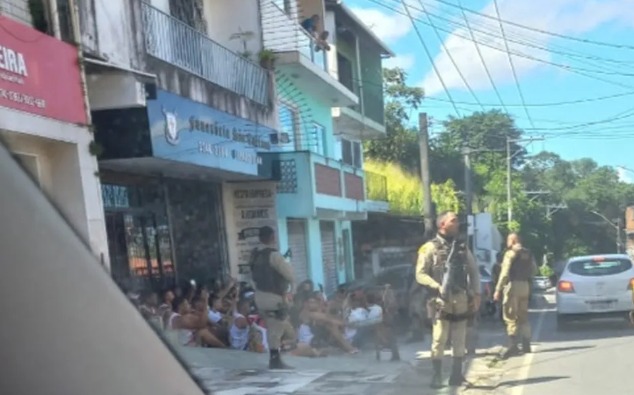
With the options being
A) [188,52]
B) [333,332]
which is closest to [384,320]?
[333,332]

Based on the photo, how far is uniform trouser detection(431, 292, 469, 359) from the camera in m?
7.36

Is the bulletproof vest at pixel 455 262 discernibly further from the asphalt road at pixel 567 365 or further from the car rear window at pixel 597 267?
the car rear window at pixel 597 267

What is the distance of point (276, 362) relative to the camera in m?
7.46

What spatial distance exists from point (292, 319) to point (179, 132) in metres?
2.58

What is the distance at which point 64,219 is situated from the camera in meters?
2.48

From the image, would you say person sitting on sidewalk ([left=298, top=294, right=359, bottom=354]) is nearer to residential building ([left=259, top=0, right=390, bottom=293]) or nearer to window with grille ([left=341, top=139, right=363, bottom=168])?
residential building ([left=259, top=0, right=390, bottom=293])

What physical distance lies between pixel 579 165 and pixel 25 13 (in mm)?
5496

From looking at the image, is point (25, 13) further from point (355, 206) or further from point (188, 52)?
point (355, 206)

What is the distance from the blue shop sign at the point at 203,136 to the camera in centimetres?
926

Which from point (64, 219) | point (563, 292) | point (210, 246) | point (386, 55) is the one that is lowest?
point (563, 292)

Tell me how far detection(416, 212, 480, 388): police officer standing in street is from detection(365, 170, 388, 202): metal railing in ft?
23.7

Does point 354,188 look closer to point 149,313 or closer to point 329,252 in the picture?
Result: point 329,252

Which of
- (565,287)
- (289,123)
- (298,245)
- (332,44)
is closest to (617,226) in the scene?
(565,287)

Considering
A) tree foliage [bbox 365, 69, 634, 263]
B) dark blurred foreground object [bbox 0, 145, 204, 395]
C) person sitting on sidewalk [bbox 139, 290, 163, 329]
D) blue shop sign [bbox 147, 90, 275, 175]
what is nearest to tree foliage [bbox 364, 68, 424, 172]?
tree foliage [bbox 365, 69, 634, 263]
